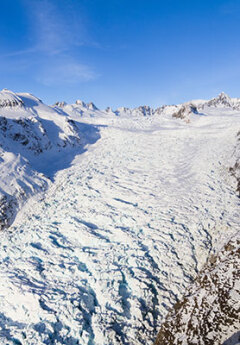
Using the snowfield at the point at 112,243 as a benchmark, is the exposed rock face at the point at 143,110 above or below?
above

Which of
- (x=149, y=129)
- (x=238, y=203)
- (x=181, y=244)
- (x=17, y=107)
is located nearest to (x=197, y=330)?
(x=181, y=244)

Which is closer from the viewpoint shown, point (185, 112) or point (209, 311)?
point (209, 311)

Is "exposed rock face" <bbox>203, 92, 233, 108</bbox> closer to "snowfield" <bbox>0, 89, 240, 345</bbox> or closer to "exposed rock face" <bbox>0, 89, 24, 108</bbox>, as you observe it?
"snowfield" <bbox>0, 89, 240, 345</bbox>

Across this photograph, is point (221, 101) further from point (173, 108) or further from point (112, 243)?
point (112, 243)

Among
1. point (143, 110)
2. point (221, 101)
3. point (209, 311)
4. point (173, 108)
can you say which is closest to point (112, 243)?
point (209, 311)

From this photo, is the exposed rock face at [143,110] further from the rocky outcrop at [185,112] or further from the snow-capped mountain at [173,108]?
the rocky outcrop at [185,112]

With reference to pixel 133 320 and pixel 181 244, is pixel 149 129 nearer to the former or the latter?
pixel 181 244

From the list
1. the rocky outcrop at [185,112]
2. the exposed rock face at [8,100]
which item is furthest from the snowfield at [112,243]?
the rocky outcrop at [185,112]
